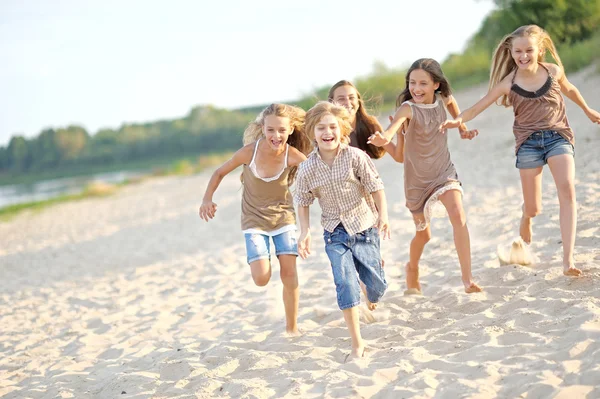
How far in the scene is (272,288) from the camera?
6.67m

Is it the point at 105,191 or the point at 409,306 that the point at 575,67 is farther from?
the point at 105,191

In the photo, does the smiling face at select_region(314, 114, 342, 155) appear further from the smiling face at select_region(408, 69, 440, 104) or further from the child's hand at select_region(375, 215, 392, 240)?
the smiling face at select_region(408, 69, 440, 104)

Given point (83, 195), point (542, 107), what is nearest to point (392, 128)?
point (542, 107)

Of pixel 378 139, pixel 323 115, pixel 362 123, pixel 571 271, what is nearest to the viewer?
pixel 323 115

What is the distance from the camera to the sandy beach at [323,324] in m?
3.63

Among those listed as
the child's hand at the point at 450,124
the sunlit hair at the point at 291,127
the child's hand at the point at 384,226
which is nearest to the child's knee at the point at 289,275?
the sunlit hair at the point at 291,127

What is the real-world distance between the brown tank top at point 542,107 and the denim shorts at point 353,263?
142cm

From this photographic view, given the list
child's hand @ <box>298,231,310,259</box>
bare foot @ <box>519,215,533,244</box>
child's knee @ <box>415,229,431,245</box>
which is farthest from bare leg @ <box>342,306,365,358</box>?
bare foot @ <box>519,215,533,244</box>

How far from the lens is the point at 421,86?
4.78 metres

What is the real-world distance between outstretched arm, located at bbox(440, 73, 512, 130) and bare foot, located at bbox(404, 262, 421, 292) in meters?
1.27

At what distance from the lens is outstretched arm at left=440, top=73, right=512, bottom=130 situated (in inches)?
184

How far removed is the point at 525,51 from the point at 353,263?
76.4 inches

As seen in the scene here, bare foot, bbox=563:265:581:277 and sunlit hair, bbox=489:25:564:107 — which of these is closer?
bare foot, bbox=563:265:581:277

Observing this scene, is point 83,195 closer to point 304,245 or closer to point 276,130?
point 276,130
